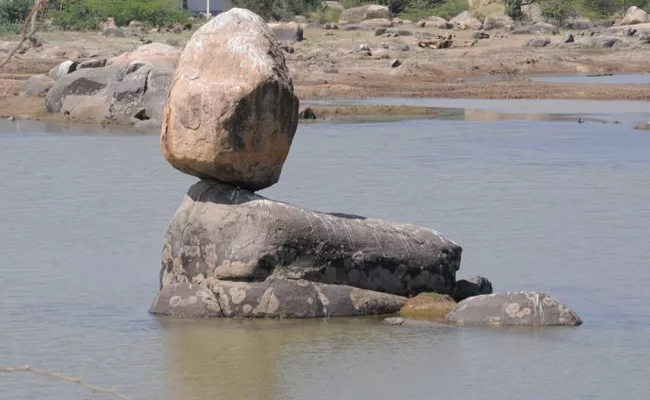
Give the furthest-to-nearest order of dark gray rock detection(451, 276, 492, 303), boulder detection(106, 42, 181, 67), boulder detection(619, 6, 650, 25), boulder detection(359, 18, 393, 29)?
boulder detection(619, 6, 650, 25) < boulder detection(359, 18, 393, 29) < boulder detection(106, 42, 181, 67) < dark gray rock detection(451, 276, 492, 303)

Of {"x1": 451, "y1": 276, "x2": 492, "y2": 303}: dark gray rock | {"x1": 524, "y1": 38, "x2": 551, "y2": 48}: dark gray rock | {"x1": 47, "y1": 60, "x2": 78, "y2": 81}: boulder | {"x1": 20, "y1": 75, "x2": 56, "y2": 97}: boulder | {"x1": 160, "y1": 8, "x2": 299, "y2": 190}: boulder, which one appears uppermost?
{"x1": 160, "y1": 8, "x2": 299, "y2": 190}: boulder

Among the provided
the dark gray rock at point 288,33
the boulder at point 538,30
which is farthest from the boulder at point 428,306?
the boulder at point 538,30

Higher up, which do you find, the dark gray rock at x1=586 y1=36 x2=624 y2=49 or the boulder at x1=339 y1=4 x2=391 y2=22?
the dark gray rock at x1=586 y1=36 x2=624 y2=49

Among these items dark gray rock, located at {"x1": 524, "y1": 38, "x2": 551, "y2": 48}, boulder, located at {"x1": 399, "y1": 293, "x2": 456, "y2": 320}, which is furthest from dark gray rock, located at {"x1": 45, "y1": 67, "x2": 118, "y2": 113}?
dark gray rock, located at {"x1": 524, "y1": 38, "x2": 551, "y2": 48}

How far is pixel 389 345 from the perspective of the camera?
32.7 ft

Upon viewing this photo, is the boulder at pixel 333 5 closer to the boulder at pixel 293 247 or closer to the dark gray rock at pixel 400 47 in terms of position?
the dark gray rock at pixel 400 47

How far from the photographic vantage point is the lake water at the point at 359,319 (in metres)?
9.09

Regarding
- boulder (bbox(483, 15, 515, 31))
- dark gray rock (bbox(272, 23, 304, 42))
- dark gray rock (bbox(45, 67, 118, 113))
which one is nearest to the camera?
dark gray rock (bbox(45, 67, 118, 113))

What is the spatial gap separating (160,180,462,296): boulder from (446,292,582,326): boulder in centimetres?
69

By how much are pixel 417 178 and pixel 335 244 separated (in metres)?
8.92

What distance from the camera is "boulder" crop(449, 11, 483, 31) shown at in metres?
61.2

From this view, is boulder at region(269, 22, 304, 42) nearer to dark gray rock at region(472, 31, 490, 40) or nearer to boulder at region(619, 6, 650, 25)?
dark gray rock at region(472, 31, 490, 40)

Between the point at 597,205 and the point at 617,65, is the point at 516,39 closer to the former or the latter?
the point at 617,65

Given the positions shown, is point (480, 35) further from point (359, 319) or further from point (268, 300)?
point (268, 300)
